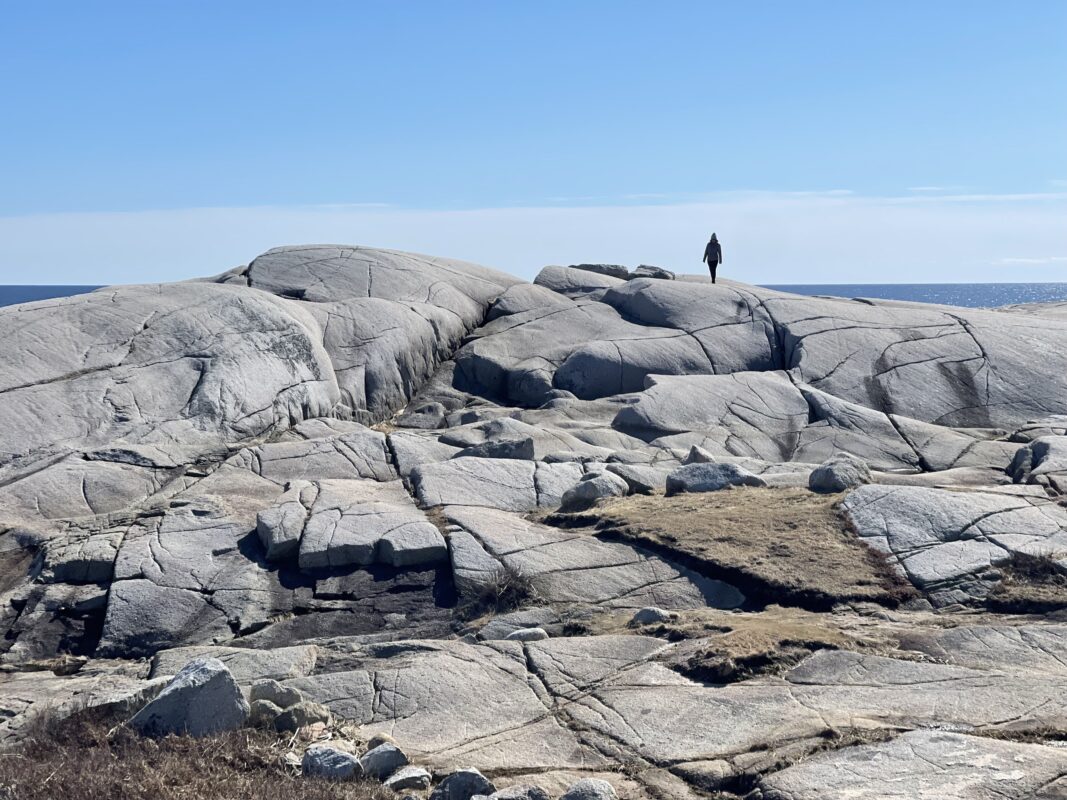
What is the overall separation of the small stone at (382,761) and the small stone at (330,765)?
0.07m

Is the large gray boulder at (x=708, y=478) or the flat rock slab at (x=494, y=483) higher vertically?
the large gray boulder at (x=708, y=478)

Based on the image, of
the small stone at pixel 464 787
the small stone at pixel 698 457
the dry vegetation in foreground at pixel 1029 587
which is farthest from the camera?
the small stone at pixel 698 457

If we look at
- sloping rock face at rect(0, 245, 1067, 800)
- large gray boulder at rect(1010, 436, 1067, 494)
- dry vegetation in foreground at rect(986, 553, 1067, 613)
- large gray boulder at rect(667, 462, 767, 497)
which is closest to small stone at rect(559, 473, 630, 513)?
sloping rock face at rect(0, 245, 1067, 800)

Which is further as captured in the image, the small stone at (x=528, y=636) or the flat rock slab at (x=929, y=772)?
the small stone at (x=528, y=636)

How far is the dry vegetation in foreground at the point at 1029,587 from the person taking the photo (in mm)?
10695

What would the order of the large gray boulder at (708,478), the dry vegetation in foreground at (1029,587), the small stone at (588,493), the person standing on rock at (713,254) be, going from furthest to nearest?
1. the person standing on rock at (713,254)
2. the large gray boulder at (708,478)
3. the small stone at (588,493)
4. the dry vegetation in foreground at (1029,587)

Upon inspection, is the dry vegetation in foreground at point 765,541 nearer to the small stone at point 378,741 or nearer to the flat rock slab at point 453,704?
the flat rock slab at point 453,704

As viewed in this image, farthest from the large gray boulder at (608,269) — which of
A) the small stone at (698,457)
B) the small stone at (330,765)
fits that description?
the small stone at (330,765)

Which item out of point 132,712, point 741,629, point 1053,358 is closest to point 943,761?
point 741,629

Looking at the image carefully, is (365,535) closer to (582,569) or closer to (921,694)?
(582,569)

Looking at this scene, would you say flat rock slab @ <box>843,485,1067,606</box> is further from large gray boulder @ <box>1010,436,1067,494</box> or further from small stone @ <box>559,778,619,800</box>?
small stone @ <box>559,778,619,800</box>

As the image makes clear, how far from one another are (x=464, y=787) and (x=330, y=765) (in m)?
0.98

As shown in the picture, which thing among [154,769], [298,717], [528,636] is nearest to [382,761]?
[298,717]

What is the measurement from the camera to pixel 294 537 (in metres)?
12.9
